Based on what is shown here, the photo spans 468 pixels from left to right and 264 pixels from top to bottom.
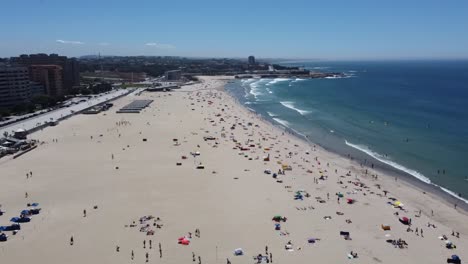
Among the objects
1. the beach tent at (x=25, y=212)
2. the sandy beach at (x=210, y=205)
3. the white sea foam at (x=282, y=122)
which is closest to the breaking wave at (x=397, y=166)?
the sandy beach at (x=210, y=205)

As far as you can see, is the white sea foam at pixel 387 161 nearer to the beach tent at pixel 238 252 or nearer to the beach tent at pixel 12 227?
the beach tent at pixel 238 252

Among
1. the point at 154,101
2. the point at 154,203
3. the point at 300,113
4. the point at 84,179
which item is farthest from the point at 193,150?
the point at 154,101

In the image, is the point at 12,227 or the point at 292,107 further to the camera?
the point at 292,107

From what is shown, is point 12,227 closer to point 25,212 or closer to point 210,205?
point 25,212

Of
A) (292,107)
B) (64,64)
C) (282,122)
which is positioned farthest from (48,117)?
(64,64)

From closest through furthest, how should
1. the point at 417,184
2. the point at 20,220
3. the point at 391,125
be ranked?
the point at 20,220 → the point at 417,184 → the point at 391,125

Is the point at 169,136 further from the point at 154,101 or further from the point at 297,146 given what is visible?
the point at 154,101
